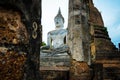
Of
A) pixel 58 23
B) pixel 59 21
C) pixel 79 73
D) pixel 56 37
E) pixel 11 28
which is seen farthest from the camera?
pixel 59 21

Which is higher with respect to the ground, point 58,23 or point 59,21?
point 59,21

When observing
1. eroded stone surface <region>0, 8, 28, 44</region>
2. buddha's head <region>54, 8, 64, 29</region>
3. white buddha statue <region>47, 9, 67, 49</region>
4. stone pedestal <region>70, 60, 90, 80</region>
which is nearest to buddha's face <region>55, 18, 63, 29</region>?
buddha's head <region>54, 8, 64, 29</region>

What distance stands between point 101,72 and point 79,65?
4.35ft

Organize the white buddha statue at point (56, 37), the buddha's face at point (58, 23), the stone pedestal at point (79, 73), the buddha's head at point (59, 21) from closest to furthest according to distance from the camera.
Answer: the stone pedestal at point (79, 73) → the white buddha statue at point (56, 37) → the buddha's face at point (58, 23) → the buddha's head at point (59, 21)

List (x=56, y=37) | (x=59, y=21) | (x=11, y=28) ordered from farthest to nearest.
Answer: (x=59, y=21) → (x=56, y=37) → (x=11, y=28)

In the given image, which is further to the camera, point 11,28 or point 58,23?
point 58,23

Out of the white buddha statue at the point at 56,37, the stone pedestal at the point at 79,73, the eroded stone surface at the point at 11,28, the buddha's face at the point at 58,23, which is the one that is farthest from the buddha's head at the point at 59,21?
the eroded stone surface at the point at 11,28

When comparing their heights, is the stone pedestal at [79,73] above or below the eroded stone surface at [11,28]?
below

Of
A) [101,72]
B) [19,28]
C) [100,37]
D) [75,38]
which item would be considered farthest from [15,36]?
[100,37]

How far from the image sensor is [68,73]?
720 centimetres

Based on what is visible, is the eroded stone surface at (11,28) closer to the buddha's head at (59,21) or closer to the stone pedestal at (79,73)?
the stone pedestal at (79,73)

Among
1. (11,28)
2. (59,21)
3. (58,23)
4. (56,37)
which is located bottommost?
(11,28)

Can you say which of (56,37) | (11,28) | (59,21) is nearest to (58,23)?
(59,21)

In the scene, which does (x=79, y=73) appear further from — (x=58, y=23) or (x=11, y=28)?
(x=58, y=23)
